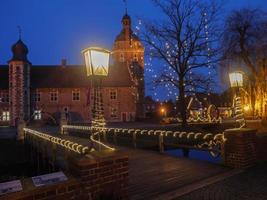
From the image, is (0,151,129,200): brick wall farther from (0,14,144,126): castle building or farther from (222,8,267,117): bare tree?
(0,14,144,126): castle building

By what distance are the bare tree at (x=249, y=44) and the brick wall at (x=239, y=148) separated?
1611cm

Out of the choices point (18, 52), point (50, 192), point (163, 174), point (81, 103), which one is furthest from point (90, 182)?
point (18, 52)

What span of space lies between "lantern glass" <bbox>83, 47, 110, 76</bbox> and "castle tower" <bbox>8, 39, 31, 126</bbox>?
154 feet

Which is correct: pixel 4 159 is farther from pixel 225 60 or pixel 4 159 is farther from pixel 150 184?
pixel 150 184

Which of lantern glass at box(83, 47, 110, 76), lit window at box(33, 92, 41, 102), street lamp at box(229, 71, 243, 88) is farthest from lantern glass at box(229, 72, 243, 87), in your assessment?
lit window at box(33, 92, 41, 102)

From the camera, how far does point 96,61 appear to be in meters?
6.87

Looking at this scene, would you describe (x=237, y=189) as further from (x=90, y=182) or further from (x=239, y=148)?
(x=90, y=182)

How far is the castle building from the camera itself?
170ft

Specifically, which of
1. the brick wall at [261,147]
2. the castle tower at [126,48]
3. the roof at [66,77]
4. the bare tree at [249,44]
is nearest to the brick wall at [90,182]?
the brick wall at [261,147]

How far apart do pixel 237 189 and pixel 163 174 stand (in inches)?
94.4

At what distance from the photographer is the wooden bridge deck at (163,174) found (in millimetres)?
7784

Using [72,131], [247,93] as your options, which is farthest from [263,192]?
[247,93]

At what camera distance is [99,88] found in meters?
7.16

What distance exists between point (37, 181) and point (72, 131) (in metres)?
24.2
